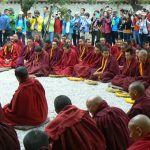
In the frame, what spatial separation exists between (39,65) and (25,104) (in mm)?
5654

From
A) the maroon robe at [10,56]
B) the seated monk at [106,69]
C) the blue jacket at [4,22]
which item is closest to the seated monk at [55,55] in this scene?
the maroon robe at [10,56]

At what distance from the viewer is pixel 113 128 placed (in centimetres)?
616

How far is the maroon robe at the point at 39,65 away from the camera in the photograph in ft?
44.7

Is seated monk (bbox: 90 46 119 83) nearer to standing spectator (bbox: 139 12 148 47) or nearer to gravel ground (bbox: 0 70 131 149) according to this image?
gravel ground (bbox: 0 70 131 149)

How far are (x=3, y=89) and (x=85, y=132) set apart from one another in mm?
6295

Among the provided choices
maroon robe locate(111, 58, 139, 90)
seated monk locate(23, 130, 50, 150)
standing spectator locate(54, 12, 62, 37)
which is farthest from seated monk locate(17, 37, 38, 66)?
seated monk locate(23, 130, 50, 150)

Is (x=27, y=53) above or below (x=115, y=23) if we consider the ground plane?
below

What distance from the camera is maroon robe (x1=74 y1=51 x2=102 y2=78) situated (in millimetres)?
13312

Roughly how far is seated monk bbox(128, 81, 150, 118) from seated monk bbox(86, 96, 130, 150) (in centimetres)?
77

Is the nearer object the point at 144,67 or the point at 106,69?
the point at 144,67

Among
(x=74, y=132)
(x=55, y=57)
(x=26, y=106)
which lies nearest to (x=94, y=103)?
(x=74, y=132)

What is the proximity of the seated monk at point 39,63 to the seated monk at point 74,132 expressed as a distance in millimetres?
7899

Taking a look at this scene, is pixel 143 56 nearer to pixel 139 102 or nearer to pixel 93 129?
pixel 139 102

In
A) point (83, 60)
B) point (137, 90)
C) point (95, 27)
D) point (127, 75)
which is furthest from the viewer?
point (95, 27)
